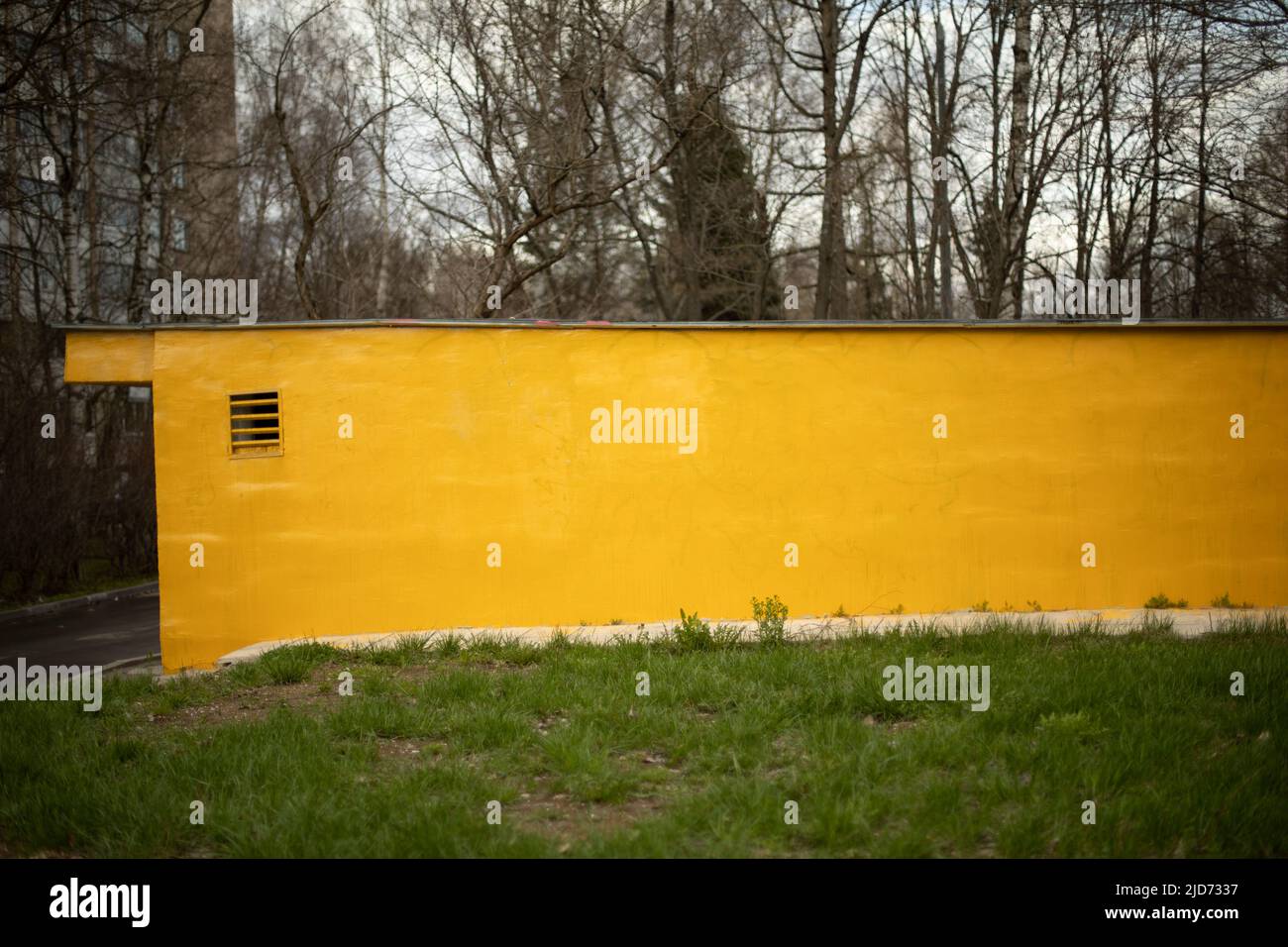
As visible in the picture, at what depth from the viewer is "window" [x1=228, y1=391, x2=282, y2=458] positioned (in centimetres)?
1017

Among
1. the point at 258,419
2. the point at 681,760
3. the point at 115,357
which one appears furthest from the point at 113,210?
the point at 681,760

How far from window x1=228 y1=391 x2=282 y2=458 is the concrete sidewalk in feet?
6.12

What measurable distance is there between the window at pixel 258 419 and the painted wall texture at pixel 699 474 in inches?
4.1

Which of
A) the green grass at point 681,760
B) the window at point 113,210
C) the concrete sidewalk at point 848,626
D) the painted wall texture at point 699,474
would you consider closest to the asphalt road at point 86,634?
the painted wall texture at point 699,474

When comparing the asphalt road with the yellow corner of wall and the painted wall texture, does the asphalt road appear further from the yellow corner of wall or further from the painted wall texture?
the yellow corner of wall

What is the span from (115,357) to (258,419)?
1.57 meters

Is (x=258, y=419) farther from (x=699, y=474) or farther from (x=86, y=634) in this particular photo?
(x=86, y=634)

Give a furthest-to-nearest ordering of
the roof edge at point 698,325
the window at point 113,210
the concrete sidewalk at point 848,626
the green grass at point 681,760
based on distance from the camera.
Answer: the window at point 113,210
the roof edge at point 698,325
the concrete sidewalk at point 848,626
the green grass at point 681,760

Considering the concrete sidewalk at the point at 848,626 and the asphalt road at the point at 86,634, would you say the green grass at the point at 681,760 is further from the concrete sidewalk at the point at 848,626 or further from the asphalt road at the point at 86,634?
the asphalt road at the point at 86,634

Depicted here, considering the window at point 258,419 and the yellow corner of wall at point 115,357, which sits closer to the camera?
the window at point 258,419

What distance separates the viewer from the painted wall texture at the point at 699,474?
10.2 metres
